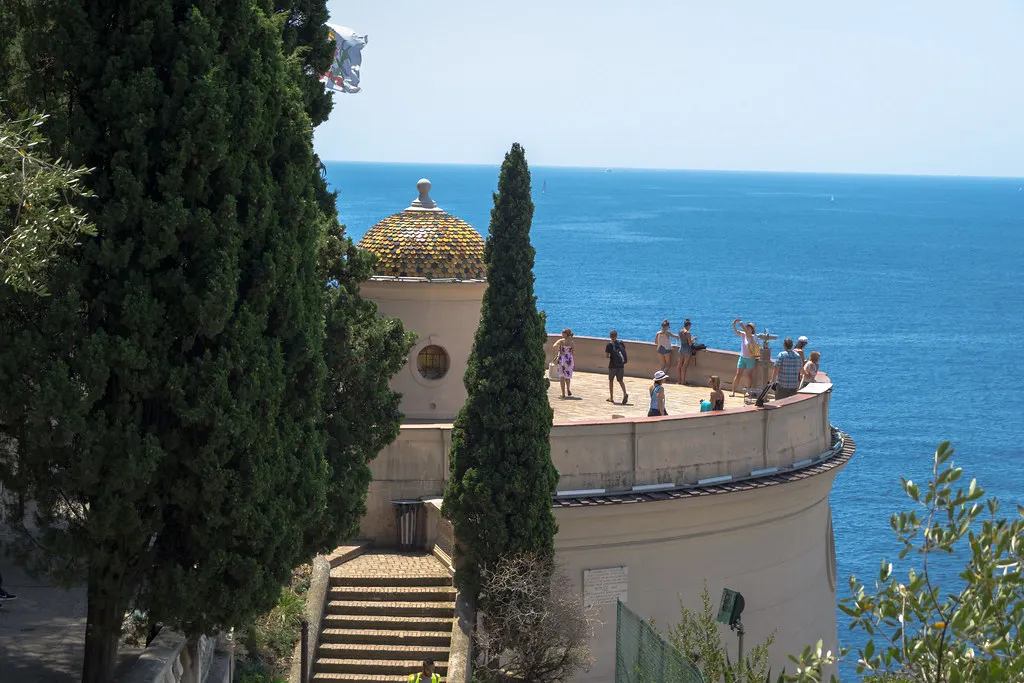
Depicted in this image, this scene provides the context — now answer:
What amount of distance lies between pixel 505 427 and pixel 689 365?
1088 centimetres

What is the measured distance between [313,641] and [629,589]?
4.92m

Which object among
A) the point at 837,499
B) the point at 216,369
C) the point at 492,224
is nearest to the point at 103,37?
the point at 216,369

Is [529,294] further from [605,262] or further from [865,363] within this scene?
[605,262]

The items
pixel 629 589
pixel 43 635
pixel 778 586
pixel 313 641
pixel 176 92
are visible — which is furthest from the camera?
pixel 778 586

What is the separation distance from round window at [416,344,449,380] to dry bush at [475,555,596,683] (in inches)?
235

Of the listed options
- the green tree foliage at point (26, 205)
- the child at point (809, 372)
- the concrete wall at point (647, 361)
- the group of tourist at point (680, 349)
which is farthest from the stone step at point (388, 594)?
the group of tourist at point (680, 349)

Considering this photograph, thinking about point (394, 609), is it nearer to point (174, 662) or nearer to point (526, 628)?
point (526, 628)

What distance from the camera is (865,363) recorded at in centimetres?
9144

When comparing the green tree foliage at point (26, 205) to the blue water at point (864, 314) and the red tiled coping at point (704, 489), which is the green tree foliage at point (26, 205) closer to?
the red tiled coping at point (704, 489)

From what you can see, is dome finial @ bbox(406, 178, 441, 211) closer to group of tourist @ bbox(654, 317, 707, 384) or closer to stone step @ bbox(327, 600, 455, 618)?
group of tourist @ bbox(654, 317, 707, 384)

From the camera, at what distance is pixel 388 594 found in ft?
63.6

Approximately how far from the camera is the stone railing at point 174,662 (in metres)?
12.9

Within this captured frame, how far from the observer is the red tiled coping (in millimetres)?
20156

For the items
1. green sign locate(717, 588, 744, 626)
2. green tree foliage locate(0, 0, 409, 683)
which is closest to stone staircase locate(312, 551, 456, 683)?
green sign locate(717, 588, 744, 626)
